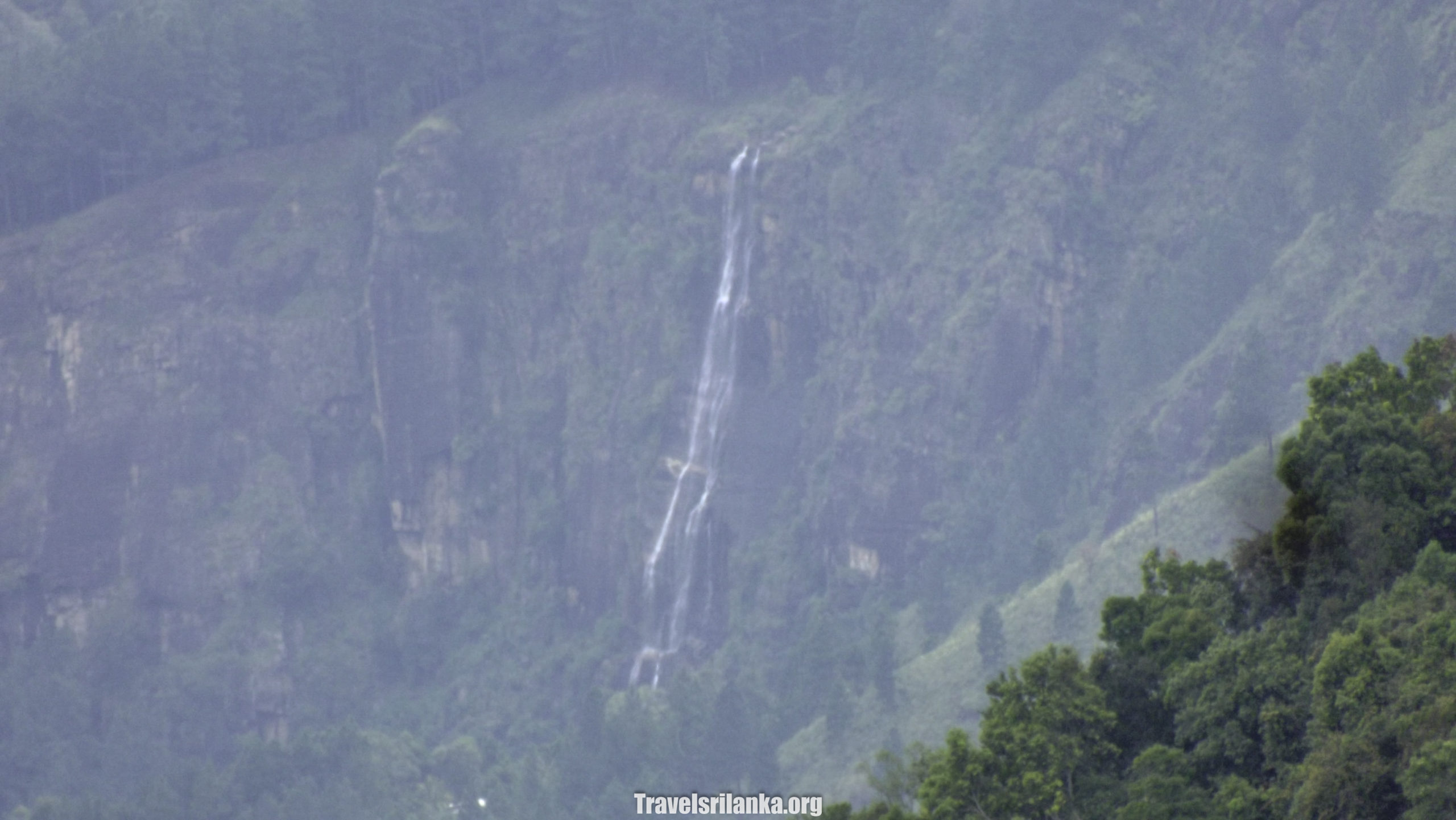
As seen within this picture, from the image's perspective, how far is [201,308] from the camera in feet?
341

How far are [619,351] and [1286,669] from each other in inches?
2583

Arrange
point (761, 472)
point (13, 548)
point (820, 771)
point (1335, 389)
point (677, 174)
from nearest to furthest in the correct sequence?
point (1335, 389), point (820, 771), point (761, 472), point (677, 174), point (13, 548)

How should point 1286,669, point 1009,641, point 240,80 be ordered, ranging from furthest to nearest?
point 240,80, point 1009,641, point 1286,669

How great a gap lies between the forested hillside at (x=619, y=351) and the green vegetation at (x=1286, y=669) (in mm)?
23125

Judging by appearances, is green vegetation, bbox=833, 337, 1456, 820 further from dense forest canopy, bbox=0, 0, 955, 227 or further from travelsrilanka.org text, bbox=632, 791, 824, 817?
dense forest canopy, bbox=0, 0, 955, 227

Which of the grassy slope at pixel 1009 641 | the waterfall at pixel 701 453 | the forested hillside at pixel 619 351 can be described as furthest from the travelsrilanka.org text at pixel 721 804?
the waterfall at pixel 701 453

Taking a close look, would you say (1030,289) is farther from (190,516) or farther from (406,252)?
(190,516)

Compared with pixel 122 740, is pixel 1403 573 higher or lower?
higher

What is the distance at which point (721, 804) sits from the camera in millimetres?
75125

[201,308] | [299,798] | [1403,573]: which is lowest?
[299,798]

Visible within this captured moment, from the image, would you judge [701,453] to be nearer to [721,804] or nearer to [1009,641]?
[721,804]

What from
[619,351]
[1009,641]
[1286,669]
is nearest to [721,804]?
[1009,641]

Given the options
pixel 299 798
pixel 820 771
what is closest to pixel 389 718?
pixel 299 798

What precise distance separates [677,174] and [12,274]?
33.9m
